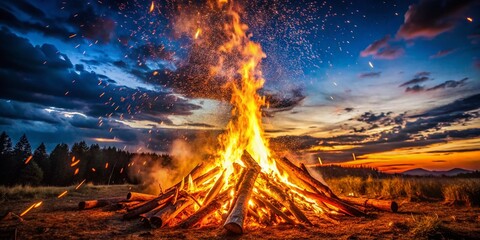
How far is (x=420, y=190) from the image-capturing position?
1158 cm

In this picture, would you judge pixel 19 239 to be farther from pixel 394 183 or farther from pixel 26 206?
pixel 394 183

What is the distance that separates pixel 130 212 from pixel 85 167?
6713 centimetres

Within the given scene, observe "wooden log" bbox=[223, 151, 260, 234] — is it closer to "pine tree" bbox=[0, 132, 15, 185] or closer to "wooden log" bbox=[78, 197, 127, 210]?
"wooden log" bbox=[78, 197, 127, 210]

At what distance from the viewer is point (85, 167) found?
208ft

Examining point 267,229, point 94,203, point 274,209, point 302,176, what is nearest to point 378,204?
point 302,176

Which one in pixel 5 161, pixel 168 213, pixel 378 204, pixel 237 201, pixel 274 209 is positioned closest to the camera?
pixel 237 201

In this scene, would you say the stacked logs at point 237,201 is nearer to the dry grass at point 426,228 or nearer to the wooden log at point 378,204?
the wooden log at point 378,204

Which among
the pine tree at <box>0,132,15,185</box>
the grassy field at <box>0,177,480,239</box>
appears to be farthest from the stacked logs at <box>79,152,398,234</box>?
the pine tree at <box>0,132,15,185</box>

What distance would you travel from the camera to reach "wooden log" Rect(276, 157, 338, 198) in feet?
27.3

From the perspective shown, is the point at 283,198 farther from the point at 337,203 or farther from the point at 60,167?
the point at 60,167

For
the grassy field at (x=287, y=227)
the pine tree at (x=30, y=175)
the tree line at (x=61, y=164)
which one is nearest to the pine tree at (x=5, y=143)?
the tree line at (x=61, y=164)

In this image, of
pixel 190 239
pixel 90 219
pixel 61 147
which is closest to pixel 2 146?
pixel 61 147

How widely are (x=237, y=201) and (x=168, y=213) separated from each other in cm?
180

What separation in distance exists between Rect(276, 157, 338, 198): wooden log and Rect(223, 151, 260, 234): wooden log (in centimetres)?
111
